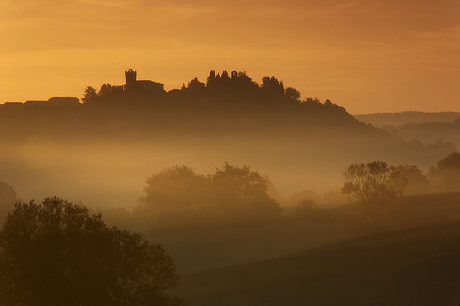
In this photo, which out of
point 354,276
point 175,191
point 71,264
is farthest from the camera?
point 175,191

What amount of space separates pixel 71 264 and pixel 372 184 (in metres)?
60.7

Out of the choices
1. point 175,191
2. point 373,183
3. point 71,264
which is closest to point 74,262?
point 71,264

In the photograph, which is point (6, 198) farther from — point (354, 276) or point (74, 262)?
point (74, 262)

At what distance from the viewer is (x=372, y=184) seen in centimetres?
9638

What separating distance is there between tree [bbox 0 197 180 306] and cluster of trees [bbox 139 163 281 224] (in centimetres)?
7069

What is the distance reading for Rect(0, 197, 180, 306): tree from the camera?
42.2 m

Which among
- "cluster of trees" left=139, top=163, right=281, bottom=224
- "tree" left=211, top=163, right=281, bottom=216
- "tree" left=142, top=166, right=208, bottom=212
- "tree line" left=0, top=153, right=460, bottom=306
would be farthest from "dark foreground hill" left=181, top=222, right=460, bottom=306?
"tree" left=142, top=166, right=208, bottom=212

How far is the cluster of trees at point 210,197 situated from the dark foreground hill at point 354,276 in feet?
124

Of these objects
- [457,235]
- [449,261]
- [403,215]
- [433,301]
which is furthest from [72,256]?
[403,215]

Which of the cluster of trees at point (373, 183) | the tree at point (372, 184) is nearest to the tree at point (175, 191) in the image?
the cluster of trees at point (373, 183)

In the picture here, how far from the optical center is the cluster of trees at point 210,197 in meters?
119

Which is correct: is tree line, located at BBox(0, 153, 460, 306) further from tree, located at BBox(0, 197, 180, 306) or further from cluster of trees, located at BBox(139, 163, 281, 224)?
cluster of trees, located at BBox(139, 163, 281, 224)

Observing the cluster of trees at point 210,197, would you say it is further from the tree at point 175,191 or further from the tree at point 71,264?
the tree at point 71,264

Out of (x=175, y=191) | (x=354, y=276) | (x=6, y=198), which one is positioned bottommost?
(x=354, y=276)
